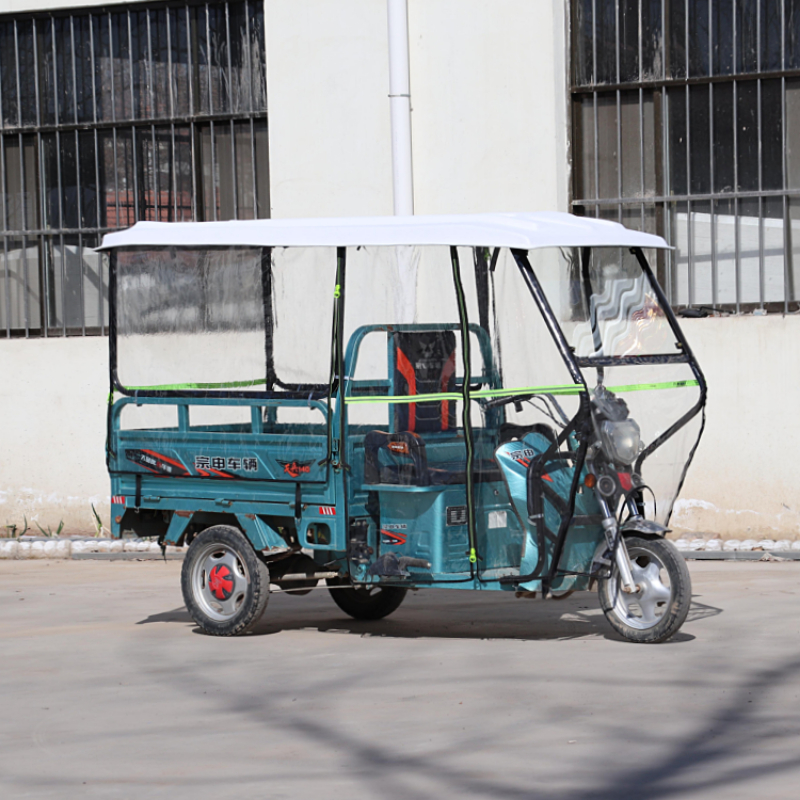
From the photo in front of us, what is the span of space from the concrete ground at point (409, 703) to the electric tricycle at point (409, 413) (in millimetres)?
444

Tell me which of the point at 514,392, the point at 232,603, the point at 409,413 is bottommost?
the point at 232,603

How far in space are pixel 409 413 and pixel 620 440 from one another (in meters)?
1.30

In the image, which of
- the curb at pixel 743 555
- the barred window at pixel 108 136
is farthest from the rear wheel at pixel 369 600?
the barred window at pixel 108 136

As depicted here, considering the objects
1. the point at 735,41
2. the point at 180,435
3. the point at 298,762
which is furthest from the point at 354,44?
the point at 298,762

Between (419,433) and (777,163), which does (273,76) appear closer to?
(777,163)

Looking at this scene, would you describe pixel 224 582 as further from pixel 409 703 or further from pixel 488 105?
pixel 488 105

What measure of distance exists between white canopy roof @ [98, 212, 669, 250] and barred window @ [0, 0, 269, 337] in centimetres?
547

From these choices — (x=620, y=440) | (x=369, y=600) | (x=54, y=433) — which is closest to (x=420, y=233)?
(x=620, y=440)

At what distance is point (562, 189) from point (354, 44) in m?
2.30

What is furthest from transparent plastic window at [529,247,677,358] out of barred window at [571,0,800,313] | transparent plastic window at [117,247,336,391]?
barred window at [571,0,800,313]

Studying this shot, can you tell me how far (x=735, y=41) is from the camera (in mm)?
12680

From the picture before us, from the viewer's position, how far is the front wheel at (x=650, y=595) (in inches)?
302

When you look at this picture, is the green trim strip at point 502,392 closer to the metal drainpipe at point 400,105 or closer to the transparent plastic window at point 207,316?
the transparent plastic window at point 207,316

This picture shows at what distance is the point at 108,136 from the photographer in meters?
14.4
